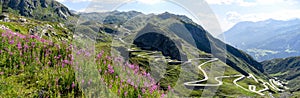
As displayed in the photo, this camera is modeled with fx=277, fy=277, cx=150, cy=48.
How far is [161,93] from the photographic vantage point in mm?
9555

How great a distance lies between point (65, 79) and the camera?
9.05 meters

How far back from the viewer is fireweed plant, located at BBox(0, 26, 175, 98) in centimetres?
850

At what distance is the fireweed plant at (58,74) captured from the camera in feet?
27.9

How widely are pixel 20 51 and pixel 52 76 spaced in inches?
93.8

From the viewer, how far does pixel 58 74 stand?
9.32m

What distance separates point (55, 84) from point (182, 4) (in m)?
9.33

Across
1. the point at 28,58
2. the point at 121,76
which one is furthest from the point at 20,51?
the point at 121,76

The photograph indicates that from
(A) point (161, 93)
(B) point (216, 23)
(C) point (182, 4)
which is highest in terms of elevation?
(C) point (182, 4)

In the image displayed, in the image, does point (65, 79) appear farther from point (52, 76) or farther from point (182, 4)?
point (182, 4)

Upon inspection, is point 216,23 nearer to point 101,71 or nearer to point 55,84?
point 101,71

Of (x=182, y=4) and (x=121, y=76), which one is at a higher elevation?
(x=182, y=4)

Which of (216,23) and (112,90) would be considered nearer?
(112,90)

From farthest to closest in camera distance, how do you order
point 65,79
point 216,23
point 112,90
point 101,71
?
point 216,23
point 101,71
point 65,79
point 112,90

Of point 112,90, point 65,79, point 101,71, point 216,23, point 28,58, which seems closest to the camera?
point 112,90
